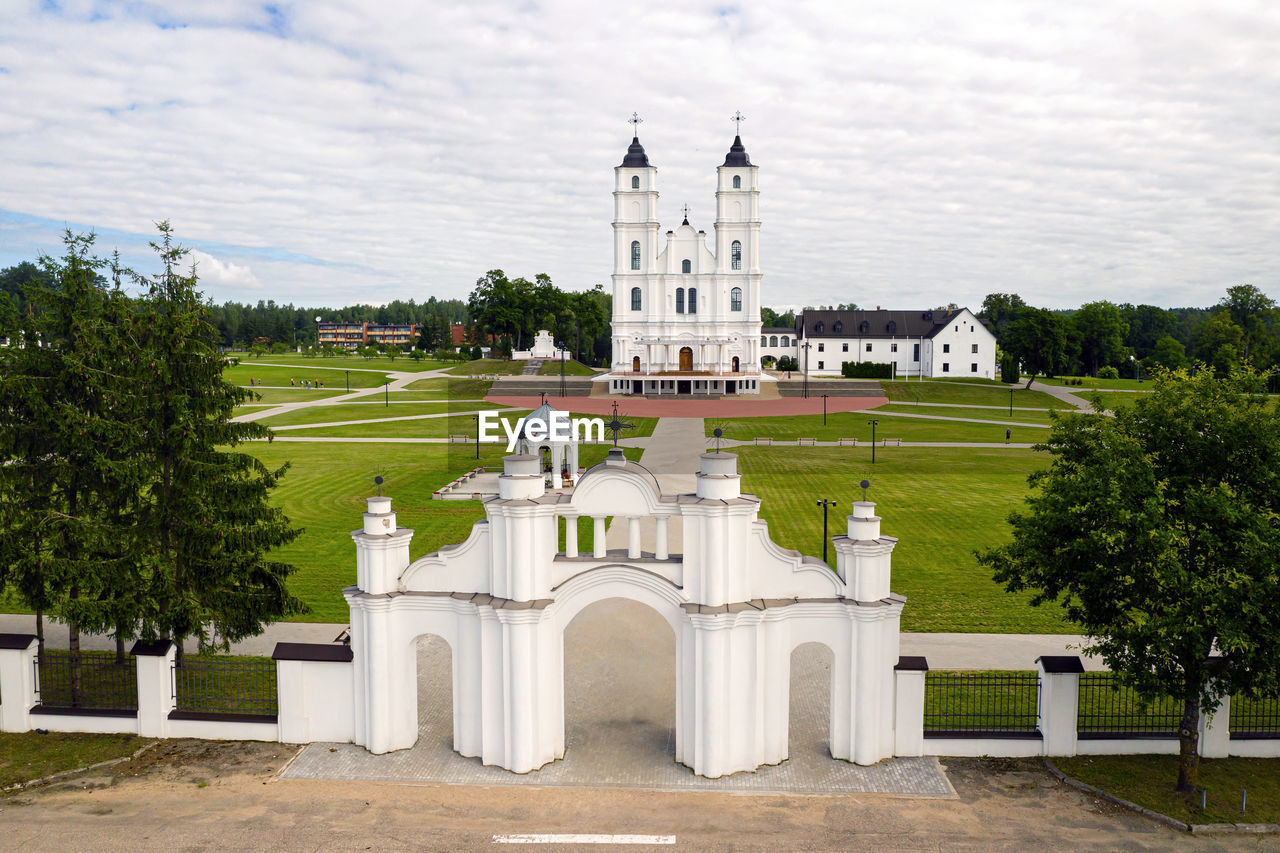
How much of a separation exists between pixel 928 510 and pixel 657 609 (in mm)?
24528

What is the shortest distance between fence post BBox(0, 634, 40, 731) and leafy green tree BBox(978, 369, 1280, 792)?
19.4m

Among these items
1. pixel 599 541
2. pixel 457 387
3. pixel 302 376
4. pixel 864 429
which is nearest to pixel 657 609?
pixel 599 541

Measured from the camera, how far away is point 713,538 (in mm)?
15430

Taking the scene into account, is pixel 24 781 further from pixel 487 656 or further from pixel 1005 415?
pixel 1005 415

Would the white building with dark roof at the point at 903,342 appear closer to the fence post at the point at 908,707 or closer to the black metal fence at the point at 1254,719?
the black metal fence at the point at 1254,719

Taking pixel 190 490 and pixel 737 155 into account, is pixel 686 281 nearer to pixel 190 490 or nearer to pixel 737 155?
pixel 737 155

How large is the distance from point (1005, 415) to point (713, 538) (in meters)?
67.3

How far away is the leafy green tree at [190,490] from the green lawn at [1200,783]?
1612cm

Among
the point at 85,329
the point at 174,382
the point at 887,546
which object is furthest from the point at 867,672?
the point at 85,329

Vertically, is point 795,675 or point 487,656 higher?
point 487,656

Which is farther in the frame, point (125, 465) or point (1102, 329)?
point (1102, 329)

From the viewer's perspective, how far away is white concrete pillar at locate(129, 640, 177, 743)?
54.7ft

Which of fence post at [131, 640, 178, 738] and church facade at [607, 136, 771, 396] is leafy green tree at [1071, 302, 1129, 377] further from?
fence post at [131, 640, 178, 738]

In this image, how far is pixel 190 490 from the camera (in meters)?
17.5
